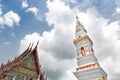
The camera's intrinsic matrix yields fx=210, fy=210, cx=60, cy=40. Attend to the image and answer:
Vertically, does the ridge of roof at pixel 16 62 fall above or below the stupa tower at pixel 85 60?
below

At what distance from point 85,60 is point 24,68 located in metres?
23.2

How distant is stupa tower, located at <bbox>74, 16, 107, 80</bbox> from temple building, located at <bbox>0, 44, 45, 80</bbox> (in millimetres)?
18640

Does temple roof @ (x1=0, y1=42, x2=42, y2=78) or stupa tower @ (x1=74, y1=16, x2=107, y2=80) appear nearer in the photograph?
temple roof @ (x1=0, y1=42, x2=42, y2=78)

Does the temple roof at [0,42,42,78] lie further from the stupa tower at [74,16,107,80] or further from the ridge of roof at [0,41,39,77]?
the stupa tower at [74,16,107,80]

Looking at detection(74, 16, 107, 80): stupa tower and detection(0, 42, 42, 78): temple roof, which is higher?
detection(74, 16, 107, 80): stupa tower

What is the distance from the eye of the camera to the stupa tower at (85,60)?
1658 inches

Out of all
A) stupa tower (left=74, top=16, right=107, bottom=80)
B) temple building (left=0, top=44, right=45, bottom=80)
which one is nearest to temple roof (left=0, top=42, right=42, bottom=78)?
temple building (left=0, top=44, right=45, bottom=80)

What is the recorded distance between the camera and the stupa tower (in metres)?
42.1

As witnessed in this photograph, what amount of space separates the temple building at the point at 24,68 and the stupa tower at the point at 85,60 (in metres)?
18.6

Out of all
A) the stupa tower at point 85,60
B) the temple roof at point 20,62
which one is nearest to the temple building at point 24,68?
the temple roof at point 20,62

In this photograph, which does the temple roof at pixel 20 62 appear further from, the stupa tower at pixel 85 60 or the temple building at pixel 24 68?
the stupa tower at pixel 85 60

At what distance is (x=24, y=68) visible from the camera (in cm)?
2414

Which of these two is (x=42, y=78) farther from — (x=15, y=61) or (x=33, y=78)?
(x=15, y=61)

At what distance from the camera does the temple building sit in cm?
2187
